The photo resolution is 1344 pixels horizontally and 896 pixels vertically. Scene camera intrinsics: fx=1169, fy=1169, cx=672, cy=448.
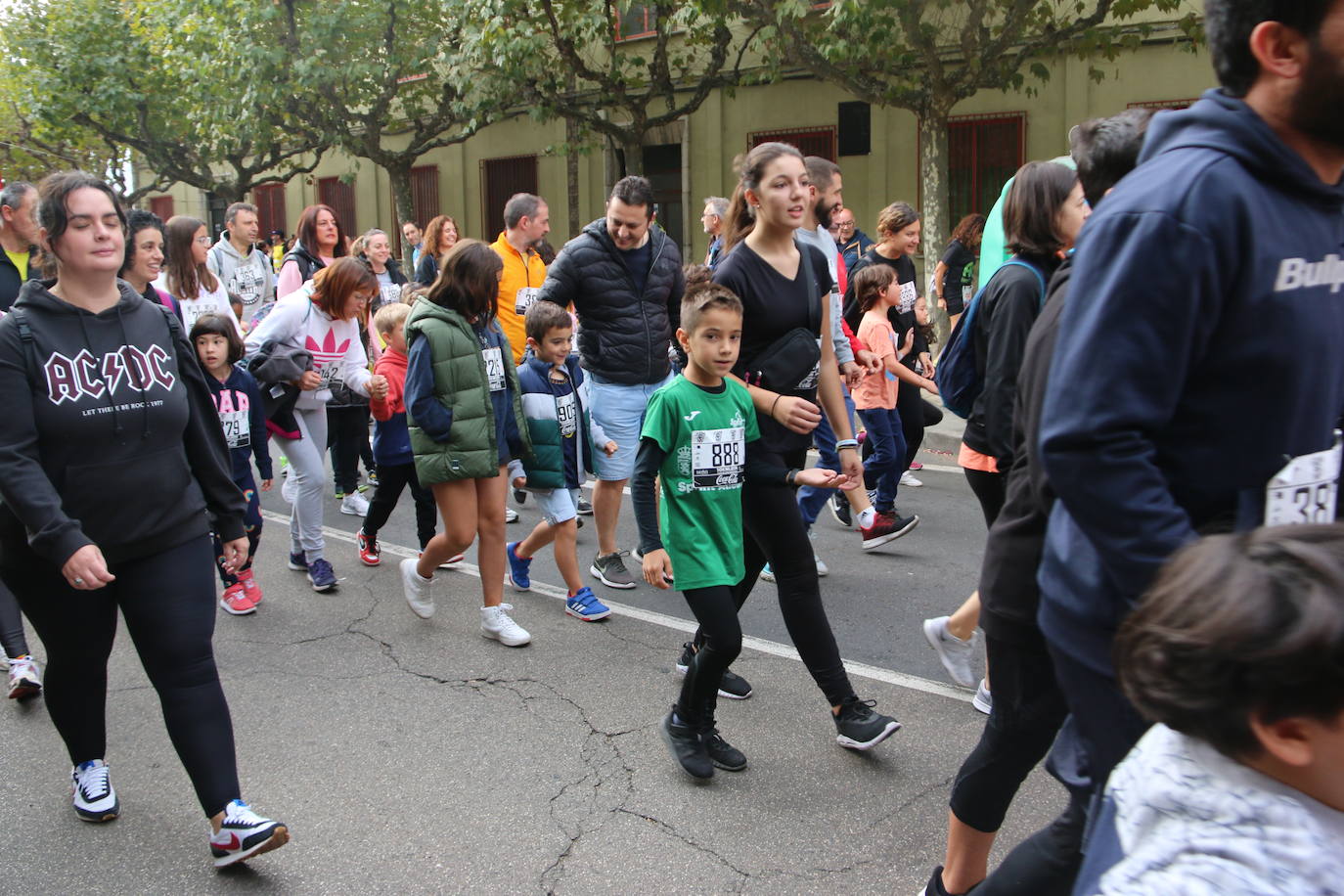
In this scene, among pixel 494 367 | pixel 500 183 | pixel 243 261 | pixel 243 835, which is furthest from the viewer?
pixel 500 183

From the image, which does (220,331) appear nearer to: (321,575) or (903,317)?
(321,575)

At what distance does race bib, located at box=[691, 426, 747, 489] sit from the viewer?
3.74 metres

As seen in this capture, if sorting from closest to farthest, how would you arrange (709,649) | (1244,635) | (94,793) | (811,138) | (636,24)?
(1244,635) < (94,793) < (709,649) < (811,138) < (636,24)

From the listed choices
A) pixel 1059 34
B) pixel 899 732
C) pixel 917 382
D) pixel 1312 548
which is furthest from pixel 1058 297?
pixel 1059 34

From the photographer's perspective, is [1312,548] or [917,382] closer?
[1312,548]

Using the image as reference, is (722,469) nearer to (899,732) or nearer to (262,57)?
(899,732)

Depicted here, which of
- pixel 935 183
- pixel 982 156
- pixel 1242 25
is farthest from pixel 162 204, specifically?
pixel 1242 25

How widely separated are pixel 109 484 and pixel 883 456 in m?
4.52

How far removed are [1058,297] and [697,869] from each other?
1889 mm

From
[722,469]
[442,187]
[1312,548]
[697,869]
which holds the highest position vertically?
[442,187]

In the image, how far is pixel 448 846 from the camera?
11.2 feet

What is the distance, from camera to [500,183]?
79.2ft

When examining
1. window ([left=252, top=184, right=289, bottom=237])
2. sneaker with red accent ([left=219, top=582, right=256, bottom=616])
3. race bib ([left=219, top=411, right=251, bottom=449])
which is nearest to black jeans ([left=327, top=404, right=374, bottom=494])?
race bib ([left=219, top=411, right=251, bottom=449])

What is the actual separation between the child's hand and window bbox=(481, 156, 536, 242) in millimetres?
20441
